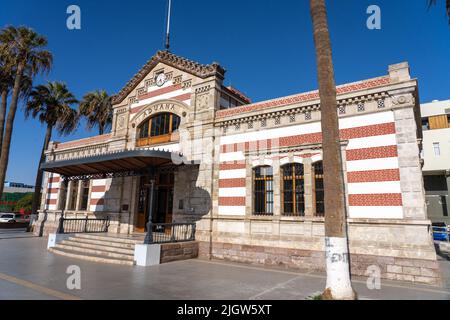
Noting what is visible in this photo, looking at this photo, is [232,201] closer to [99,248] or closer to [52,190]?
[99,248]

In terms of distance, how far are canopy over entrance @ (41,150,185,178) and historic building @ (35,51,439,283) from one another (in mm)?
55

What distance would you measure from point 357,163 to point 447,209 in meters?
26.5

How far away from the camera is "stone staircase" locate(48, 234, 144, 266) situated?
1068 cm

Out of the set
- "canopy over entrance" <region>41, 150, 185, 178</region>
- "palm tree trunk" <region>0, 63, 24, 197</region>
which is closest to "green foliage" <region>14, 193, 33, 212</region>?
"palm tree trunk" <region>0, 63, 24, 197</region>

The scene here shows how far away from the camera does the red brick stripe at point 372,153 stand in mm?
9383

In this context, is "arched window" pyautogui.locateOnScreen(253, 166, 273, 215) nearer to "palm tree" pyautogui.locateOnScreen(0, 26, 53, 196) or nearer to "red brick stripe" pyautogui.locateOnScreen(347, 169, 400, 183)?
"red brick stripe" pyautogui.locateOnScreen(347, 169, 400, 183)

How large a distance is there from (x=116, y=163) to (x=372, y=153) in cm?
1049

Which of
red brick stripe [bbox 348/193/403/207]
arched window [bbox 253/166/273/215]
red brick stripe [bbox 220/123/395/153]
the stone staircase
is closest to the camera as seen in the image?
red brick stripe [bbox 348/193/403/207]

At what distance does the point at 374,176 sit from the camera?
31.2ft

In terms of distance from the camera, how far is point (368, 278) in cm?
882

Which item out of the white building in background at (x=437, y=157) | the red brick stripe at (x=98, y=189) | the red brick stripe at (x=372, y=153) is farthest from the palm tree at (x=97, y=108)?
the white building in background at (x=437, y=157)

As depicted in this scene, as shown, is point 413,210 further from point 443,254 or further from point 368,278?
point 443,254

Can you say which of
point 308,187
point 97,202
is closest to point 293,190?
point 308,187
